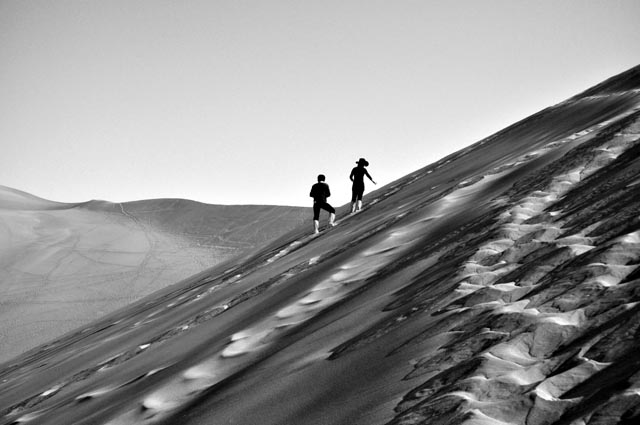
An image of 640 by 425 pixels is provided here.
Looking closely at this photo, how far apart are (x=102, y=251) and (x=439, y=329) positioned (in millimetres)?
26010

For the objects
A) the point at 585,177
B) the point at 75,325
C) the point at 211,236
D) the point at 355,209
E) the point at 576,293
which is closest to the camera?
the point at 576,293

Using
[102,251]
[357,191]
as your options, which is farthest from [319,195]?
[102,251]

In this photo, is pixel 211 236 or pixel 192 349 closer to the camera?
pixel 192 349

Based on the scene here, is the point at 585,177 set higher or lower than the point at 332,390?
higher

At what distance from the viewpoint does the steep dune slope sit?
3234 mm

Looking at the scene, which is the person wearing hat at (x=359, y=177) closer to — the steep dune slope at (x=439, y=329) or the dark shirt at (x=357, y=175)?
the dark shirt at (x=357, y=175)

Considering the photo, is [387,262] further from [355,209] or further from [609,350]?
[355,209]

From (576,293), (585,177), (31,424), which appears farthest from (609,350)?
(31,424)

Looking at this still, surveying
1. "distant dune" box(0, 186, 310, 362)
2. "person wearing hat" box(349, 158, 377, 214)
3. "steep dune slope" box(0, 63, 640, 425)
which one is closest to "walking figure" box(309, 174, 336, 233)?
"person wearing hat" box(349, 158, 377, 214)

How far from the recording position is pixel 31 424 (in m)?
6.82

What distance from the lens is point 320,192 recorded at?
14672 mm

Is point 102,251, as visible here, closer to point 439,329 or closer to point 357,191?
point 357,191

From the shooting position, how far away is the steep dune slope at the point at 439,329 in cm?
323

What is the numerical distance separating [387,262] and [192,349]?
6.67ft
